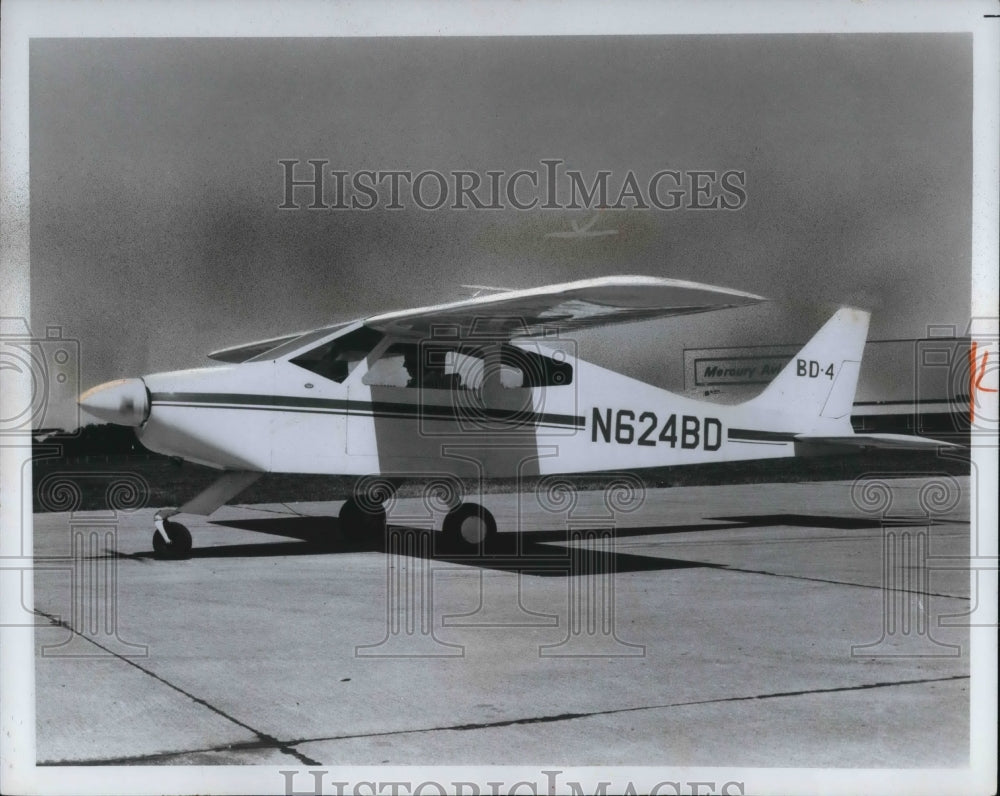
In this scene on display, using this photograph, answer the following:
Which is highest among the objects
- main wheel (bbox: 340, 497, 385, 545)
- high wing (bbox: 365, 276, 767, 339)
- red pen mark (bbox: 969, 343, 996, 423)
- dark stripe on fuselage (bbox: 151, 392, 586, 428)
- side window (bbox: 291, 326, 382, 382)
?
high wing (bbox: 365, 276, 767, 339)

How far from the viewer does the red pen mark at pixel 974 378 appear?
13.2ft

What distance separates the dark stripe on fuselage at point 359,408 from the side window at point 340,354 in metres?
0.18

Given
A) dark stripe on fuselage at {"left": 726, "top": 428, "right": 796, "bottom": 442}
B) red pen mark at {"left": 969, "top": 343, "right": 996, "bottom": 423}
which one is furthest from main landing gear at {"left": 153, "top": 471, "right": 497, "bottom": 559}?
red pen mark at {"left": 969, "top": 343, "right": 996, "bottom": 423}

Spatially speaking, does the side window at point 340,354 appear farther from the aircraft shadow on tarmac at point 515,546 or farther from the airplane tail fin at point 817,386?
the airplane tail fin at point 817,386

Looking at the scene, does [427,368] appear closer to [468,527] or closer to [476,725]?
[468,527]

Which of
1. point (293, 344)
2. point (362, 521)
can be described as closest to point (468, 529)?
point (362, 521)

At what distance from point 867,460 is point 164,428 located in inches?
215

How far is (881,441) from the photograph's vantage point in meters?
6.39

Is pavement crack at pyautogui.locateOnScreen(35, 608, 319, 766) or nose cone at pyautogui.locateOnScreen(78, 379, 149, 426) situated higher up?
nose cone at pyautogui.locateOnScreen(78, 379, 149, 426)

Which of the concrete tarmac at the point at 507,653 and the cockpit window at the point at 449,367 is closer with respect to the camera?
the concrete tarmac at the point at 507,653

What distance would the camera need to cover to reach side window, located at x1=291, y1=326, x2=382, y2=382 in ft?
19.6

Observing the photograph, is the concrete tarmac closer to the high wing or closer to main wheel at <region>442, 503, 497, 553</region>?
main wheel at <region>442, 503, 497, 553</region>

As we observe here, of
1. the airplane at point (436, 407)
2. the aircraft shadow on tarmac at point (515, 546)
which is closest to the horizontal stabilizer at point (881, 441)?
the airplane at point (436, 407)

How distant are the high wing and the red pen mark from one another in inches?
39.4
